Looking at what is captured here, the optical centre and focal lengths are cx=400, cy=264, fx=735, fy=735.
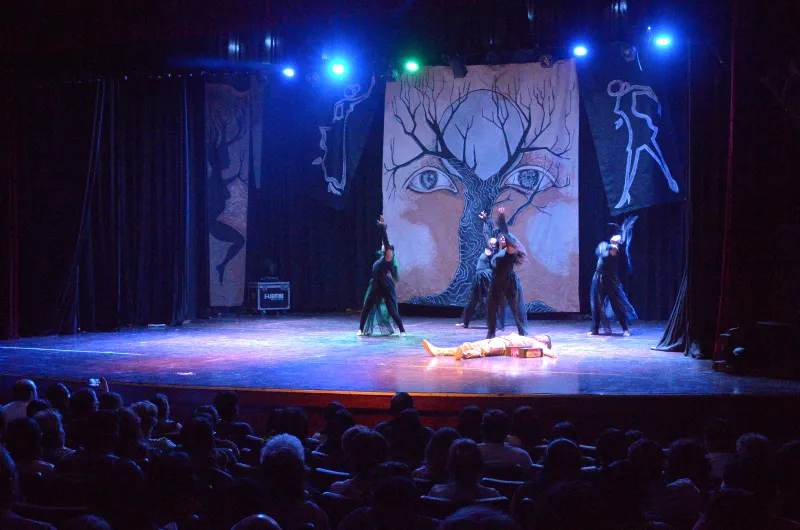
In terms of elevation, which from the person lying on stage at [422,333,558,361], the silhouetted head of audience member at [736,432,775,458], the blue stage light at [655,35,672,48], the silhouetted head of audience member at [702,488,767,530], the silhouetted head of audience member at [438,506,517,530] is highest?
the blue stage light at [655,35,672,48]

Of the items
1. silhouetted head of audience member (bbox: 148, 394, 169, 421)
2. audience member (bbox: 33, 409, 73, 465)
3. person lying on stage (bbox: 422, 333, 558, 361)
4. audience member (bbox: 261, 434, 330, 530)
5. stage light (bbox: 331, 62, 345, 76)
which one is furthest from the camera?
stage light (bbox: 331, 62, 345, 76)

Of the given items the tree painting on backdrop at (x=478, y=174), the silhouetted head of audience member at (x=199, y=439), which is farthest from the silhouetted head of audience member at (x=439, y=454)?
the tree painting on backdrop at (x=478, y=174)

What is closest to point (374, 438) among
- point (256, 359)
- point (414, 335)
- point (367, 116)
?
point (256, 359)

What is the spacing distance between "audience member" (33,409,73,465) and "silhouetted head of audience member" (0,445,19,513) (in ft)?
3.72

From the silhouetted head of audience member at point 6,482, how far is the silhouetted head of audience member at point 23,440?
76 cm

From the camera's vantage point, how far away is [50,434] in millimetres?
3668

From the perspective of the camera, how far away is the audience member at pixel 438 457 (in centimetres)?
331

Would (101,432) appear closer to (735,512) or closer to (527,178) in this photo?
(735,512)

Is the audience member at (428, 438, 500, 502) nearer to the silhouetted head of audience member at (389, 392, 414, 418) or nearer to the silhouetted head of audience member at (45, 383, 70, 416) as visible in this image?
the silhouetted head of audience member at (389, 392, 414, 418)

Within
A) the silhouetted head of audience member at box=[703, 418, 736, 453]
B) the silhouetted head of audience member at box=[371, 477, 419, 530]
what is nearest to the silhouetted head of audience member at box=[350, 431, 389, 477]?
the silhouetted head of audience member at box=[371, 477, 419, 530]

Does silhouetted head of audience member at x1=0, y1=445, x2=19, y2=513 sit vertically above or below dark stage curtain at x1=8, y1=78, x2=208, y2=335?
below

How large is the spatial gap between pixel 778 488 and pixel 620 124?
33.2ft

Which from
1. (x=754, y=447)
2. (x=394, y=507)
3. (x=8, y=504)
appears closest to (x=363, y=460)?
(x=394, y=507)

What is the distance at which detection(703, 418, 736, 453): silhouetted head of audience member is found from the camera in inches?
143
